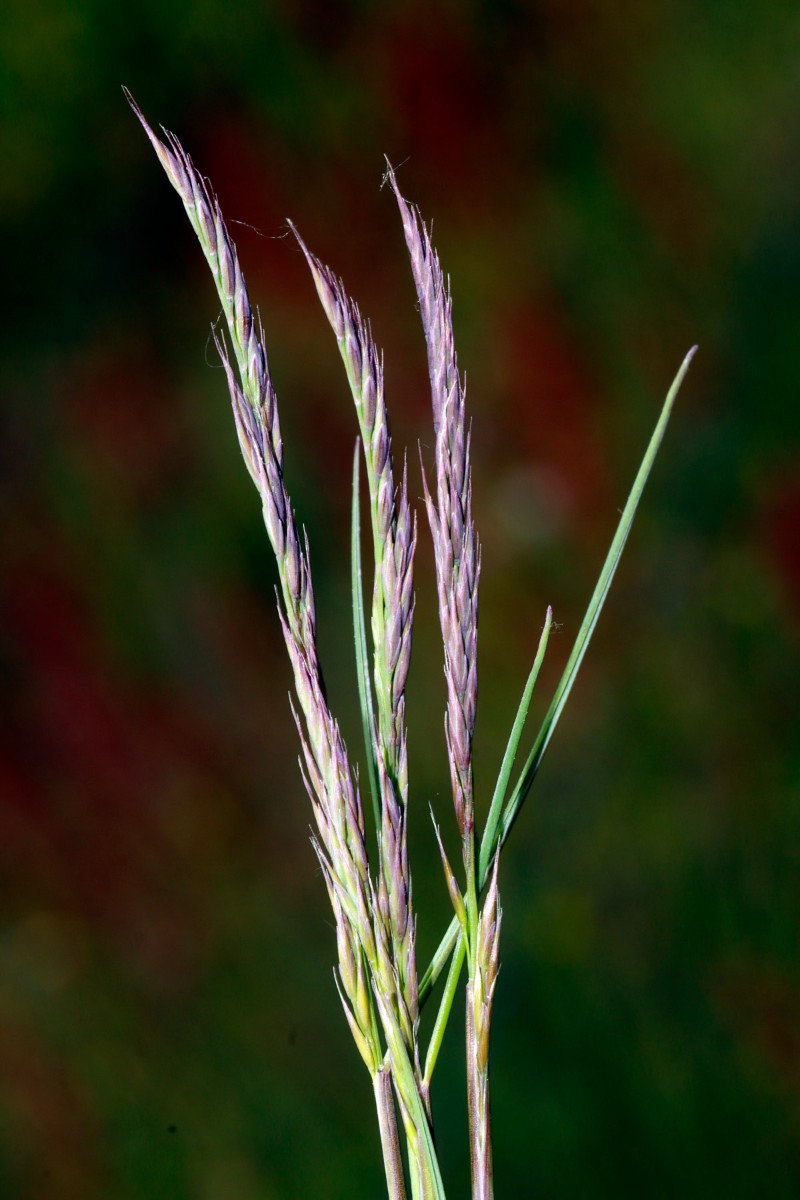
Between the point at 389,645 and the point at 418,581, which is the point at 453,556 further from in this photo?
the point at 418,581

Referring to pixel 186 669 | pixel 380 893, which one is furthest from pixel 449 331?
pixel 186 669

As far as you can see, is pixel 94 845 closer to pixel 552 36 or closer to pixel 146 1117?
pixel 146 1117

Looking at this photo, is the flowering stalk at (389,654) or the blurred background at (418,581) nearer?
the flowering stalk at (389,654)

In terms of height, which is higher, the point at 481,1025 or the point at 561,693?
the point at 561,693

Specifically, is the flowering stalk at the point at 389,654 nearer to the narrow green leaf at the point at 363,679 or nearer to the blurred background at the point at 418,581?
the narrow green leaf at the point at 363,679

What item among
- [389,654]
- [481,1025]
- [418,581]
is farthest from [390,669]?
[418,581]

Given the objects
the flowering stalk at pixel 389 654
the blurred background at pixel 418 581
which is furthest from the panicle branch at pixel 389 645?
the blurred background at pixel 418 581

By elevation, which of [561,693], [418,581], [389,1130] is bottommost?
[389,1130]

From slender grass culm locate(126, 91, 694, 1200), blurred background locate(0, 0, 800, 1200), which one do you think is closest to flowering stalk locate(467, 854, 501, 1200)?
slender grass culm locate(126, 91, 694, 1200)
